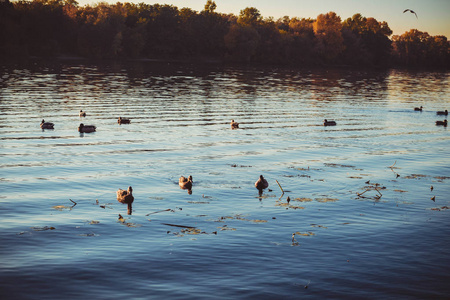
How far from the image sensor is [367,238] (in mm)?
19531

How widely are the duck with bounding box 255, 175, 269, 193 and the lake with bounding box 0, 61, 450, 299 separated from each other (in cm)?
38

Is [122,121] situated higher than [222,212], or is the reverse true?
[122,121]

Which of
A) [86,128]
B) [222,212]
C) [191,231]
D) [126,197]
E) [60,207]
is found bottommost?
[191,231]

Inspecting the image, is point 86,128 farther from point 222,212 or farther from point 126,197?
point 222,212

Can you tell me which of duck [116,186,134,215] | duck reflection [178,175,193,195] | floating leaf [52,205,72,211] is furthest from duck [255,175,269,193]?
floating leaf [52,205,72,211]

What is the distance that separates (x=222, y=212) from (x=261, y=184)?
12.9ft

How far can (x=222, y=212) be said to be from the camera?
864 inches

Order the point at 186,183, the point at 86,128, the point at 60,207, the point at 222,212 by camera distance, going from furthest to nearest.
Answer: the point at 86,128 < the point at 186,183 < the point at 60,207 < the point at 222,212

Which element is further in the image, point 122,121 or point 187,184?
point 122,121

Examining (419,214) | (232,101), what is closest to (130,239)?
(419,214)

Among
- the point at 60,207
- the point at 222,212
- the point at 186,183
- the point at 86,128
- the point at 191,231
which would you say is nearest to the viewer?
the point at 191,231

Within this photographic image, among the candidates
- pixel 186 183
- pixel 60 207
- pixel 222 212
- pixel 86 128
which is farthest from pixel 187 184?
pixel 86 128

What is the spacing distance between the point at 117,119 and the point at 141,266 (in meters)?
35.8

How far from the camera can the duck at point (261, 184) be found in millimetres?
25078
